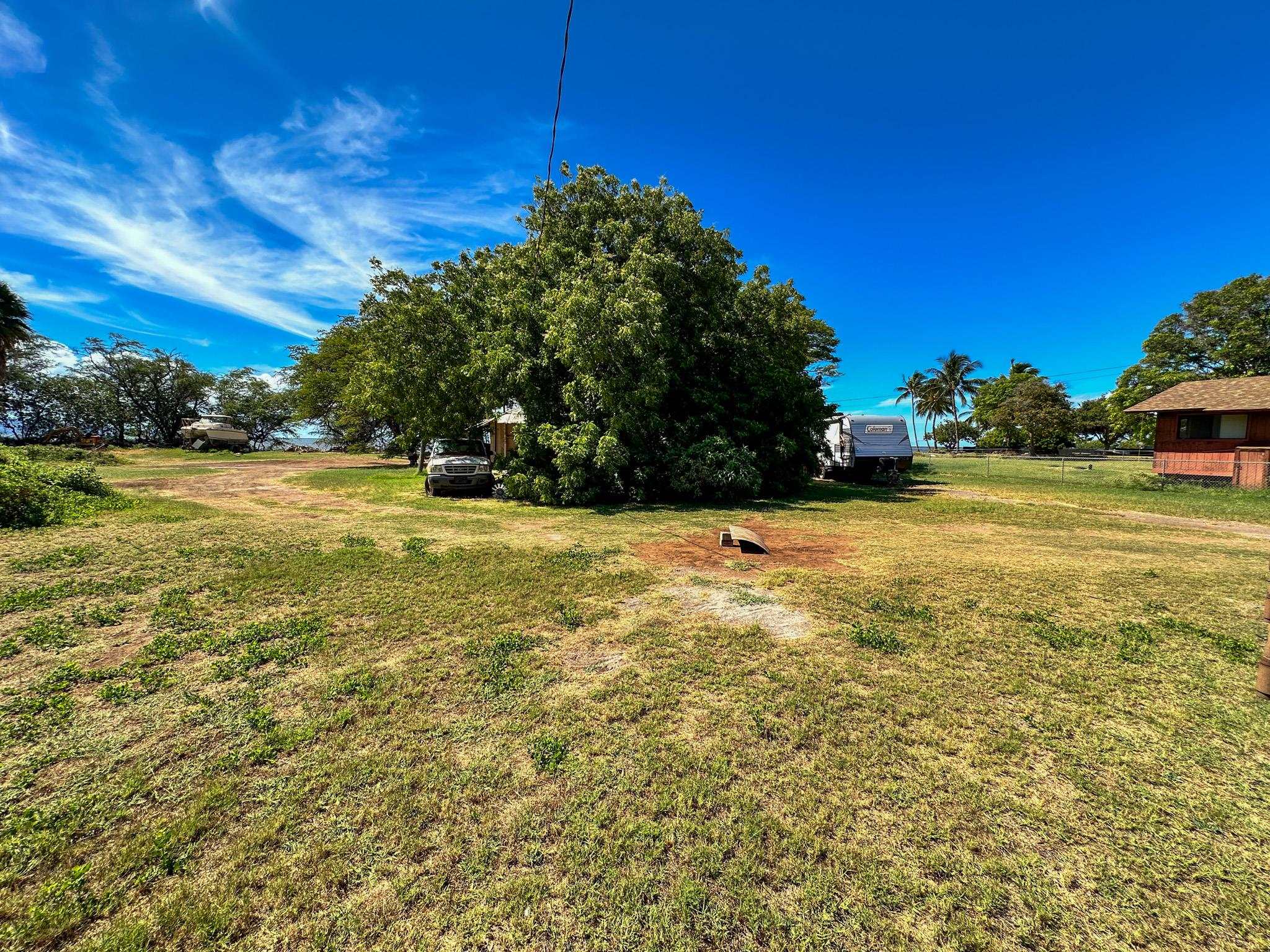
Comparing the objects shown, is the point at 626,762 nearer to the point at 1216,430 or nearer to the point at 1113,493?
the point at 1113,493

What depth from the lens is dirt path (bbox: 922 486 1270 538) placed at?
9.08 m

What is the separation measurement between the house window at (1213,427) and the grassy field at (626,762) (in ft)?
64.1

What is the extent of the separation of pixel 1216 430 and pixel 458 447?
28.4m

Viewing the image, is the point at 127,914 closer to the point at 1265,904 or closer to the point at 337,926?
the point at 337,926

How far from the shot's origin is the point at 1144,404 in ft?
64.3

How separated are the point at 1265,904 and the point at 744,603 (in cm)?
347

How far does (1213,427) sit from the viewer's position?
18250mm

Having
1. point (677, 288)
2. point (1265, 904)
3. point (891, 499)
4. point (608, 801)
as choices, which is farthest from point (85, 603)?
point (891, 499)

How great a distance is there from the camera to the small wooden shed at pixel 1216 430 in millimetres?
16047

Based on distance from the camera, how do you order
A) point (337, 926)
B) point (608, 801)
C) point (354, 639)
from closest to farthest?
point (337, 926), point (608, 801), point (354, 639)

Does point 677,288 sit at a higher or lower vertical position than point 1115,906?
higher

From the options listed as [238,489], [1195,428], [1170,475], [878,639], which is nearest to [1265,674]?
[878,639]

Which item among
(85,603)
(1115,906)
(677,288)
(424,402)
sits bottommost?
(1115,906)

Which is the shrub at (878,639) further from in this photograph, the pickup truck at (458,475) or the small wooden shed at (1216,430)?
the small wooden shed at (1216,430)
